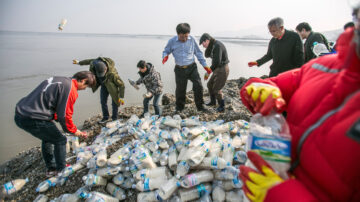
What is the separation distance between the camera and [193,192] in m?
2.39

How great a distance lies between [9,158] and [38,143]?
2.10 ft

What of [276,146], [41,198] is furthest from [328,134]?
[41,198]

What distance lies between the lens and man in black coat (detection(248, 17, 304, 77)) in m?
3.47

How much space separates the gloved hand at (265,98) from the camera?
1181 mm

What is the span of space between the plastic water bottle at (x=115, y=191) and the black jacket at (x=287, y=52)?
347 centimetres

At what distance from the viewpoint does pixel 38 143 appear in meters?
4.83

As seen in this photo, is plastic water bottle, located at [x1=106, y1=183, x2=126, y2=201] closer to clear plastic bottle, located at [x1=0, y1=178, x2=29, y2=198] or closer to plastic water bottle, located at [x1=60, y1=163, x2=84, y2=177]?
plastic water bottle, located at [x1=60, y1=163, x2=84, y2=177]

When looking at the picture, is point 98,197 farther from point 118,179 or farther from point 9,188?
point 9,188

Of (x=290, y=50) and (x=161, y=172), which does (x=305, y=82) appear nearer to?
(x=161, y=172)

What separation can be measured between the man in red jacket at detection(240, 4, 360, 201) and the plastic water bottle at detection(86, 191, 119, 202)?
2013 mm

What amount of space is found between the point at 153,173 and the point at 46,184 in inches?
65.6

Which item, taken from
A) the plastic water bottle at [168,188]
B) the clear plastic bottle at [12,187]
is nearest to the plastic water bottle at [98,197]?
the plastic water bottle at [168,188]

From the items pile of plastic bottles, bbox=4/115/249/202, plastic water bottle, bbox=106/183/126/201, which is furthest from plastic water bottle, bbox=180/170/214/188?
plastic water bottle, bbox=106/183/126/201

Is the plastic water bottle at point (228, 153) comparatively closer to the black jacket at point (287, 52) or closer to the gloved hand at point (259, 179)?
the gloved hand at point (259, 179)
